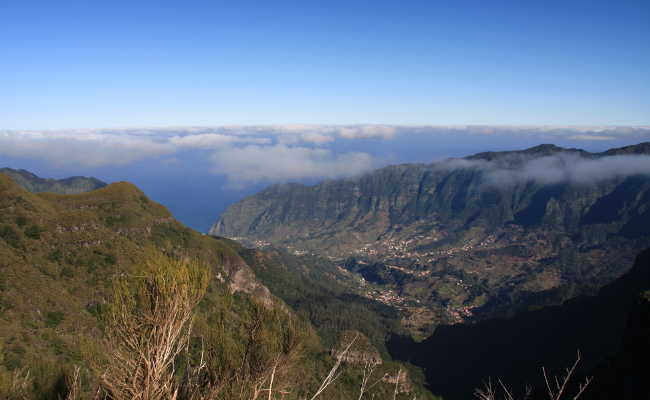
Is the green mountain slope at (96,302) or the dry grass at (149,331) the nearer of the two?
the dry grass at (149,331)

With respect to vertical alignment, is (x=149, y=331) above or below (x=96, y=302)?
above

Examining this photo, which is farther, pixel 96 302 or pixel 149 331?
pixel 96 302

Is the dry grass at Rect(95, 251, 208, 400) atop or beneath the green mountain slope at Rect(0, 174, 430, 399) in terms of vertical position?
atop

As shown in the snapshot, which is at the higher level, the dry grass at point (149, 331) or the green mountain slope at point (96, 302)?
the dry grass at point (149, 331)

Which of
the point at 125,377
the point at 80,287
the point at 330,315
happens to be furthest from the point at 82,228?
the point at 330,315

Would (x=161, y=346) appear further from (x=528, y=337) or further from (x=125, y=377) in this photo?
(x=528, y=337)

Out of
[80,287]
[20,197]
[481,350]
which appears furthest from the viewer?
[481,350]

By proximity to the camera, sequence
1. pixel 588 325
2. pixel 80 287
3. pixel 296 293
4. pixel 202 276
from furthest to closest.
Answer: pixel 296 293
pixel 588 325
pixel 80 287
pixel 202 276

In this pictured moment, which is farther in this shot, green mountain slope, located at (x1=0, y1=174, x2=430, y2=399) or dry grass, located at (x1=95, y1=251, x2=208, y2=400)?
green mountain slope, located at (x1=0, y1=174, x2=430, y2=399)
